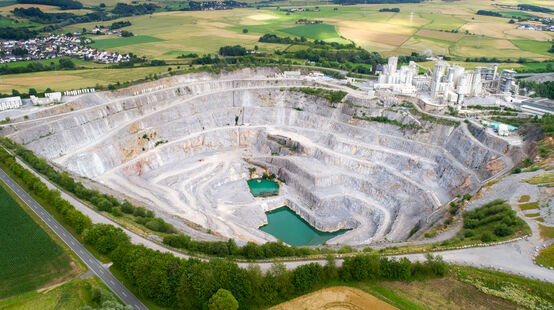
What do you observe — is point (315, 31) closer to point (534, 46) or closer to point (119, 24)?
point (534, 46)

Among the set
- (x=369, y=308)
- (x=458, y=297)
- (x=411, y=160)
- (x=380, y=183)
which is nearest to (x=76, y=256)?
(x=369, y=308)

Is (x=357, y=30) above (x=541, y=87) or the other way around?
above

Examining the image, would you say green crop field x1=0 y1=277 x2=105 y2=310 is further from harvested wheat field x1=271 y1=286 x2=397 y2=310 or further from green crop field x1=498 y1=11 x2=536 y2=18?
green crop field x1=498 y1=11 x2=536 y2=18

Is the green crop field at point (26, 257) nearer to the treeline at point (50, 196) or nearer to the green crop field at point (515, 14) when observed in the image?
the treeline at point (50, 196)

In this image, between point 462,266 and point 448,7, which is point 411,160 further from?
point 448,7

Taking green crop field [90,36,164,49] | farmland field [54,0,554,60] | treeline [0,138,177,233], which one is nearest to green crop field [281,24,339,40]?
farmland field [54,0,554,60]

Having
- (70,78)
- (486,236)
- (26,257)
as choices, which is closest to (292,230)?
(486,236)
